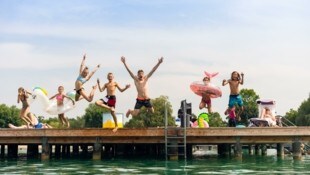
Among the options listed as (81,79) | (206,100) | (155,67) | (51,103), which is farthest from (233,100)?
(51,103)

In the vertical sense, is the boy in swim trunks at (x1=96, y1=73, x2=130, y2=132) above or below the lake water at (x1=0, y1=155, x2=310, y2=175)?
above

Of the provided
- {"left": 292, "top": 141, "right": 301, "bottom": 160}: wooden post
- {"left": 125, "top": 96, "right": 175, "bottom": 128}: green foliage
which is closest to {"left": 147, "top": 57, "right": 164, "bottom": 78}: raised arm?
{"left": 292, "top": 141, "right": 301, "bottom": 160}: wooden post

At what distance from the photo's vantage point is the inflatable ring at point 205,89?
2355 cm

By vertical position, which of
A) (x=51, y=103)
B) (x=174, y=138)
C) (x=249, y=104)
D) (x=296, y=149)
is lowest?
(x=296, y=149)

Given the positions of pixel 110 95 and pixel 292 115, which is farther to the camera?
pixel 292 115

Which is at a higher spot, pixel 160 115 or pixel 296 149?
pixel 160 115

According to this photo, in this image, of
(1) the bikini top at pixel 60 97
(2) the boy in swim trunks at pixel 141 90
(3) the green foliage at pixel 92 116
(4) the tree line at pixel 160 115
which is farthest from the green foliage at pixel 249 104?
(2) the boy in swim trunks at pixel 141 90

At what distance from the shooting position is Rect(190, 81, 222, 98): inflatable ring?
77.3ft

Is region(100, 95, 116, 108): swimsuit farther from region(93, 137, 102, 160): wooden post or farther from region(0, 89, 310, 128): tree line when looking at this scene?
region(0, 89, 310, 128): tree line

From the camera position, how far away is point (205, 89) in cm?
2358

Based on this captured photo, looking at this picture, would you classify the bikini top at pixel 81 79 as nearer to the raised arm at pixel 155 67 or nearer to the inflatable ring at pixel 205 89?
the raised arm at pixel 155 67

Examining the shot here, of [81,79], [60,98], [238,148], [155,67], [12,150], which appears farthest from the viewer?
[12,150]

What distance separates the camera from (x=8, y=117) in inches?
3406

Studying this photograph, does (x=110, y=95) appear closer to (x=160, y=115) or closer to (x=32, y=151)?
(x=32, y=151)
